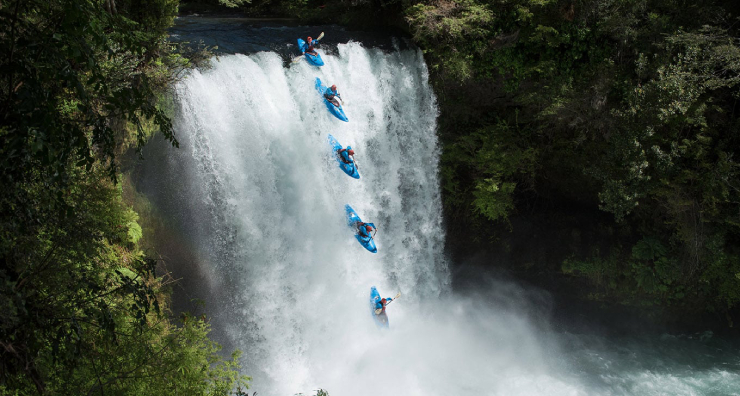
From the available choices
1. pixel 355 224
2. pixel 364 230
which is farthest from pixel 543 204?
pixel 355 224

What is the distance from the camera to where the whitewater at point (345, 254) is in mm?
11203

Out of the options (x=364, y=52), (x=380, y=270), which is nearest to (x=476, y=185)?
(x=380, y=270)

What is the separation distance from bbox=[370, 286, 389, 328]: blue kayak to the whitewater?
0.64 ft

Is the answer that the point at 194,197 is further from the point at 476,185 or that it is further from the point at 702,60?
the point at 702,60

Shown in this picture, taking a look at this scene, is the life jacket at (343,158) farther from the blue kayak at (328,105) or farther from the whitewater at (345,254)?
the blue kayak at (328,105)

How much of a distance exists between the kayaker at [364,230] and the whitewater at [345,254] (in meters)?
0.27

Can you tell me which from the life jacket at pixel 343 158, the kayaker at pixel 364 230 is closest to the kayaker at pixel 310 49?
the life jacket at pixel 343 158

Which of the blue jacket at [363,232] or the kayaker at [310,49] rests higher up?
the kayaker at [310,49]

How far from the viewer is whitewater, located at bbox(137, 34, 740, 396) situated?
36.8ft

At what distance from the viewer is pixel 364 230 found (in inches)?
518

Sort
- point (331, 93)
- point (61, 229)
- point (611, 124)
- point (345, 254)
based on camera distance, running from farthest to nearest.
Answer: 1. point (345, 254)
2. point (611, 124)
3. point (331, 93)
4. point (61, 229)

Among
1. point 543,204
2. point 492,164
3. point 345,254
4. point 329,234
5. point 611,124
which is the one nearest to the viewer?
point 329,234

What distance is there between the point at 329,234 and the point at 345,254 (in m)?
0.72

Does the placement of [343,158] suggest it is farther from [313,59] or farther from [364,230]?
[313,59]
